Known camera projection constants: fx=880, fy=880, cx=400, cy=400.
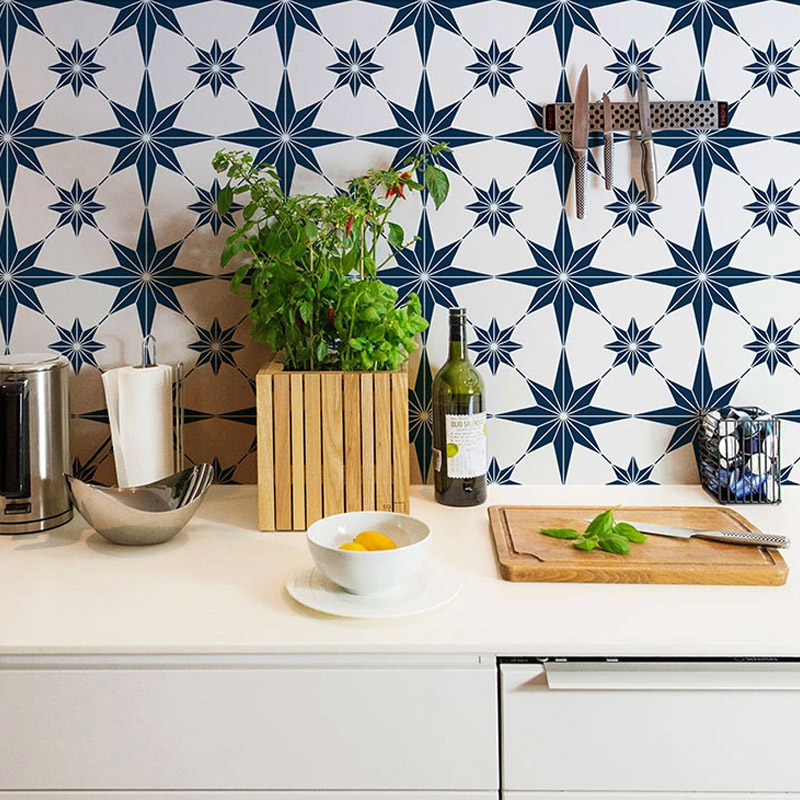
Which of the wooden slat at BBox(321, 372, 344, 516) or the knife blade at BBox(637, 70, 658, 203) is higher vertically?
the knife blade at BBox(637, 70, 658, 203)

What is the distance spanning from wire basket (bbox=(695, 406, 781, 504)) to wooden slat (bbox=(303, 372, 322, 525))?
0.76 meters

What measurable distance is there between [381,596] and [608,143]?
100 cm

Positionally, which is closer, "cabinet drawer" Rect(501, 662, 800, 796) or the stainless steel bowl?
"cabinet drawer" Rect(501, 662, 800, 796)

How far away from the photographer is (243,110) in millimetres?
1722

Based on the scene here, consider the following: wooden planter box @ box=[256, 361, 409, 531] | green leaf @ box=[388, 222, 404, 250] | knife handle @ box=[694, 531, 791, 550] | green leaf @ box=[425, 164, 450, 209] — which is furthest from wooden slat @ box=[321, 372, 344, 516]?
knife handle @ box=[694, 531, 791, 550]

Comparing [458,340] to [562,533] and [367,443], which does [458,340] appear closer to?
[367,443]

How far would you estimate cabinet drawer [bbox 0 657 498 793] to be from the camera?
1097 millimetres

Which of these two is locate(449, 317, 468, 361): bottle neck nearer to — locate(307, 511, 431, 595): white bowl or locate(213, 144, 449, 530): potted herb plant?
locate(213, 144, 449, 530): potted herb plant

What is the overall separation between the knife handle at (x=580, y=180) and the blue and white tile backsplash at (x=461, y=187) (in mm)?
25

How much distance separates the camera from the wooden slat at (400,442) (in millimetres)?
1484

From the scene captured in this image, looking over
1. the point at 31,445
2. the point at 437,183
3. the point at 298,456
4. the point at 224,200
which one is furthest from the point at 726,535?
the point at 31,445

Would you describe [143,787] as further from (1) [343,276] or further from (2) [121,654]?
(1) [343,276]

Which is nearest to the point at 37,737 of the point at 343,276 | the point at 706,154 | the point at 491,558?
the point at 491,558

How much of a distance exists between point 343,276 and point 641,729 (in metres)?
0.86
